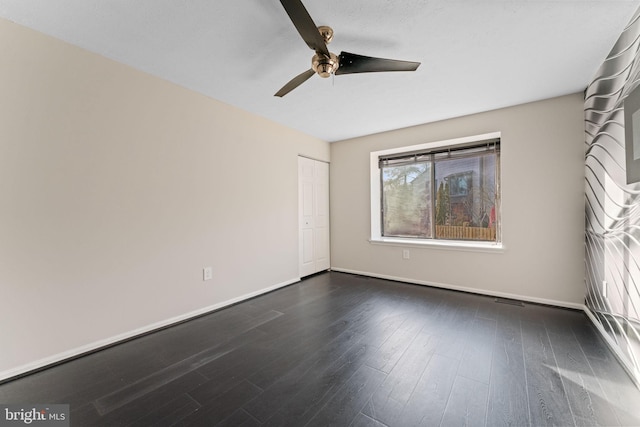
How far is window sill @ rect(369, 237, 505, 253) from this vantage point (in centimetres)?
323

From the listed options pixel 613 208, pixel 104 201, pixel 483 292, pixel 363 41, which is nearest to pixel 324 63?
pixel 363 41

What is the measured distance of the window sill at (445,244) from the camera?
10.6ft

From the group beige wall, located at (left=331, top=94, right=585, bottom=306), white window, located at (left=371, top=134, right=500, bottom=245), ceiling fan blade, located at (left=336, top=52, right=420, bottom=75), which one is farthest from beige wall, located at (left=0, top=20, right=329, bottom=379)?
beige wall, located at (left=331, top=94, right=585, bottom=306)

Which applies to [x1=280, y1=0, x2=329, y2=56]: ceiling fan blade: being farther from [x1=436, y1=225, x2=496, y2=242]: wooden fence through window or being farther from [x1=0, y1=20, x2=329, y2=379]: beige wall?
[x1=436, y1=225, x2=496, y2=242]: wooden fence through window

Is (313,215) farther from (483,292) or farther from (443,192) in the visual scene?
(483,292)

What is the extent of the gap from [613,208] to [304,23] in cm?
281

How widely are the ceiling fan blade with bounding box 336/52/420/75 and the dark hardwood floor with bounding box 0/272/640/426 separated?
2.12 meters

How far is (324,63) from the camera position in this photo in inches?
65.9

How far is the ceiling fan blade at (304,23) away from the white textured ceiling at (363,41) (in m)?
0.24

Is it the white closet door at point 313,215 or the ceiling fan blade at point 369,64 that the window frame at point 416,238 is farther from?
the ceiling fan blade at point 369,64

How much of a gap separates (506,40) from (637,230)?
1.60 m

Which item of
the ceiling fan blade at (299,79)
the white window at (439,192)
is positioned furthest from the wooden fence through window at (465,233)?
the ceiling fan blade at (299,79)

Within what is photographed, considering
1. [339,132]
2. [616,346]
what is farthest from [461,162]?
[616,346]

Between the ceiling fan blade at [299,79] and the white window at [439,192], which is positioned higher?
the ceiling fan blade at [299,79]
